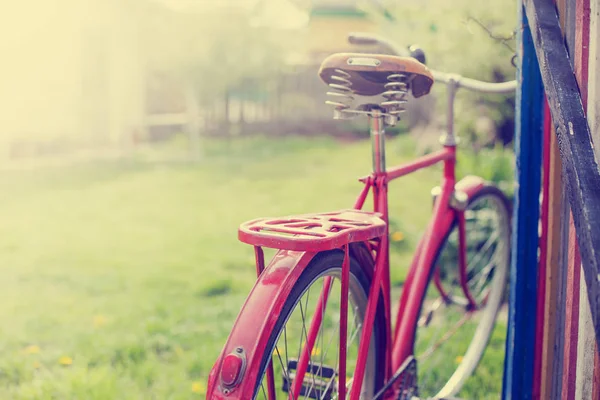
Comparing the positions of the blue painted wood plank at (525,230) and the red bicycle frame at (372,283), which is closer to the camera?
the red bicycle frame at (372,283)

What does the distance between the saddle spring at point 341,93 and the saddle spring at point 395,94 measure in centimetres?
10

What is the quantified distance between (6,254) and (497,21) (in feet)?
12.4

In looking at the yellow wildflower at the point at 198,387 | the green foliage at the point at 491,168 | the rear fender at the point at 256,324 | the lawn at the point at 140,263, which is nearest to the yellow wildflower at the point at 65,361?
→ the lawn at the point at 140,263

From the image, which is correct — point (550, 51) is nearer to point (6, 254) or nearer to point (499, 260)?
point (499, 260)

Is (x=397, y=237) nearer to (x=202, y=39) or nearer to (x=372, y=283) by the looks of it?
(x=372, y=283)

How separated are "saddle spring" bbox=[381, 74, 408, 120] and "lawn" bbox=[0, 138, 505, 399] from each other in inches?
53.8

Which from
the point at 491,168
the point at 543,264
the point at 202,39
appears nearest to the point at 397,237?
the point at 491,168

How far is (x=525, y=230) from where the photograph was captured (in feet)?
7.59

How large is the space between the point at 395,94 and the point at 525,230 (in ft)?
1.83

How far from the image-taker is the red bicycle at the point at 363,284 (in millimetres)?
1751

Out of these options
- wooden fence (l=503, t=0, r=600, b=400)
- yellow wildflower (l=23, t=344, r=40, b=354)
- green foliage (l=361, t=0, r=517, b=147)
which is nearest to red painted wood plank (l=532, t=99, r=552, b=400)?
wooden fence (l=503, t=0, r=600, b=400)

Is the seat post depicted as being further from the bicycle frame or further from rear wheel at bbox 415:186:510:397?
rear wheel at bbox 415:186:510:397

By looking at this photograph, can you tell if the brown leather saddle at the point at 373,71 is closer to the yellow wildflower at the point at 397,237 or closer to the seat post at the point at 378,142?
the seat post at the point at 378,142

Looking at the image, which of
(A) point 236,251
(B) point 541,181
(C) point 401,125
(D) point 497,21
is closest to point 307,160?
(C) point 401,125
